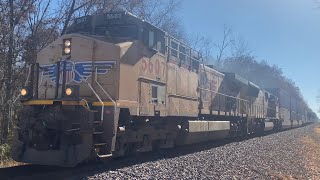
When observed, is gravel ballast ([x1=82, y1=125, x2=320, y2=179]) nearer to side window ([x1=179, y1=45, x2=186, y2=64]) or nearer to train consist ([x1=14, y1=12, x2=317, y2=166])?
train consist ([x1=14, y1=12, x2=317, y2=166])

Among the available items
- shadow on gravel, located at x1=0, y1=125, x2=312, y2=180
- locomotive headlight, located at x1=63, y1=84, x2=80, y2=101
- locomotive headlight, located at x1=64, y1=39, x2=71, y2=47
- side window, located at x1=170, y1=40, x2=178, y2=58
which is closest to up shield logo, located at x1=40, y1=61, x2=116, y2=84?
locomotive headlight, located at x1=64, y1=39, x2=71, y2=47

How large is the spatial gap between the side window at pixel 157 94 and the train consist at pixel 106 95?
0.09 feet

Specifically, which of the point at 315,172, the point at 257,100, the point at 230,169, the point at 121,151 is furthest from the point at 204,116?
the point at 257,100

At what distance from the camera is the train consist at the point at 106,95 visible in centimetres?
732

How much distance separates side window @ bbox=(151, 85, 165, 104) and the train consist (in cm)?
3

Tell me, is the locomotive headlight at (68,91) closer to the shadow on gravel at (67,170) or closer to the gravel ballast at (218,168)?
the shadow on gravel at (67,170)

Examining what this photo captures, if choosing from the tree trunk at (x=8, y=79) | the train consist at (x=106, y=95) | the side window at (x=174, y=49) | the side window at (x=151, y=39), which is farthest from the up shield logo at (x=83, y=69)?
the tree trunk at (x=8, y=79)

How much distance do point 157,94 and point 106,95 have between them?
6.53ft

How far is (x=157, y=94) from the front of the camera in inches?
385

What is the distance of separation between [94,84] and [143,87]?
1.34 meters

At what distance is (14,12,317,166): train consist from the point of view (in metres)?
7.32

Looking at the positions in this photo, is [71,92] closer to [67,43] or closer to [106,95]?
[106,95]

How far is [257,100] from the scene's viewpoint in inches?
928

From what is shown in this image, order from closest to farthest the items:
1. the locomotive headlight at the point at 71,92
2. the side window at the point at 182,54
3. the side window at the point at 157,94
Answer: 1. the locomotive headlight at the point at 71,92
2. the side window at the point at 157,94
3. the side window at the point at 182,54
